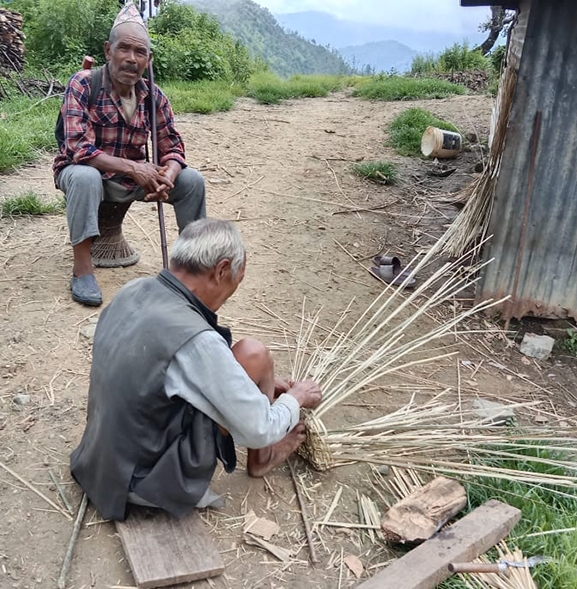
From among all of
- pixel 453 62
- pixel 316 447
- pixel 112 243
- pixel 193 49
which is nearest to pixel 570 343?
pixel 316 447

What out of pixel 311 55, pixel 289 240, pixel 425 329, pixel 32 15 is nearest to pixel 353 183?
pixel 289 240

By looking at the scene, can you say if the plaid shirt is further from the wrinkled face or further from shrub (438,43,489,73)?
shrub (438,43,489,73)

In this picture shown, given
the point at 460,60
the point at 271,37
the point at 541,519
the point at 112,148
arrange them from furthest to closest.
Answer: the point at 271,37 → the point at 460,60 → the point at 112,148 → the point at 541,519

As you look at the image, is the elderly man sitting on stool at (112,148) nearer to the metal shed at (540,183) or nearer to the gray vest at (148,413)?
the gray vest at (148,413)

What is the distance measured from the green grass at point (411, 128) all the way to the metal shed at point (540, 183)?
153 inches

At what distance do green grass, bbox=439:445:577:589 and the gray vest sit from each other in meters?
0.96

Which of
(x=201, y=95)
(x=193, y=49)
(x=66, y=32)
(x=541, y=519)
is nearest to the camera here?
(x=541, y=519)

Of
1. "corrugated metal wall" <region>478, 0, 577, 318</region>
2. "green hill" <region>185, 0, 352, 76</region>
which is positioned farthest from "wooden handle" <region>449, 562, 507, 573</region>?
"green hill" <region>185, 0, 352, 76</region>

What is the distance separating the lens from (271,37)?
49.0 m

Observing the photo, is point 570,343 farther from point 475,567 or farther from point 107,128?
point 107,128

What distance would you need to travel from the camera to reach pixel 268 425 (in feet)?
7.00

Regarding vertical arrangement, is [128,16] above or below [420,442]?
above

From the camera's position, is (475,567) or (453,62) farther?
(453,62)

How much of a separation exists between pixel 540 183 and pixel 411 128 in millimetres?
4623
